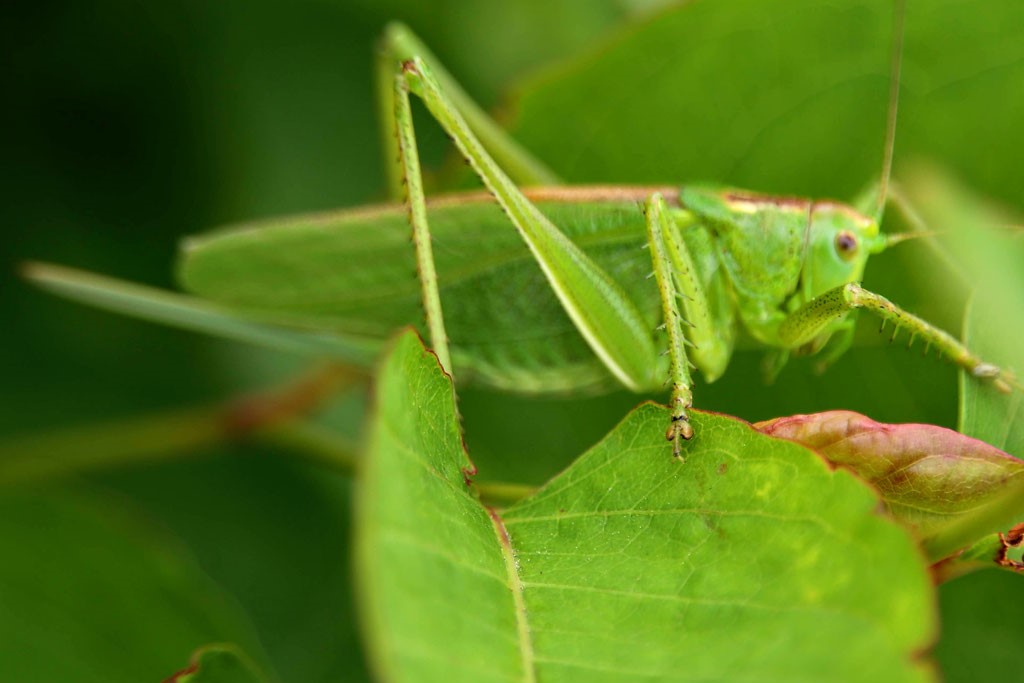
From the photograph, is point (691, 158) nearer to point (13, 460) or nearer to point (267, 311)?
point (267, 311)

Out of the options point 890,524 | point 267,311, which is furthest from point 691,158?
point 890,524

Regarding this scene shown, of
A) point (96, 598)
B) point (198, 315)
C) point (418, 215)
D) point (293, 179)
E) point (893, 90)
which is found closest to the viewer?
point (418, 215)

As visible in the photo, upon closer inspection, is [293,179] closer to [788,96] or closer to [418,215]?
[418,215]

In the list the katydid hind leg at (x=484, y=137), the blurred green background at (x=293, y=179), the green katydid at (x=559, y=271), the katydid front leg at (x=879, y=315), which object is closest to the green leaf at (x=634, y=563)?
the katydid front leg at (x=879, y=315)

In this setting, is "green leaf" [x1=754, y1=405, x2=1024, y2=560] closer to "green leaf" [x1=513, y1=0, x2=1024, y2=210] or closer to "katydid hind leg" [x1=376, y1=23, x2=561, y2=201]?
"green leaf" [x1=513, y1=0, x2=1024, y2=210]

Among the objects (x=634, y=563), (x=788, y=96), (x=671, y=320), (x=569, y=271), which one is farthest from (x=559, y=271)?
(x=634, y=563)

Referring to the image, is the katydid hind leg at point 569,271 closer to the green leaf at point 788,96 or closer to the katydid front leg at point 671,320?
the katydid front leg at point 671,320
